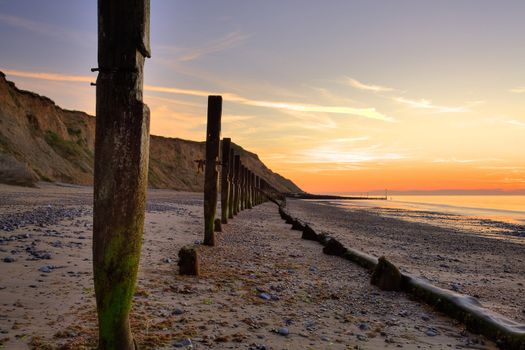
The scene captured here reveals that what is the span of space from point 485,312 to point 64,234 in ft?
28.3

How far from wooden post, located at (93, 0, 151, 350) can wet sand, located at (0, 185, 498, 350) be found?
95 centimetres

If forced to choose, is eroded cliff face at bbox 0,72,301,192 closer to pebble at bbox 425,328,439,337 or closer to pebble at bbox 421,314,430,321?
pebble at bbox 421,314,430,321

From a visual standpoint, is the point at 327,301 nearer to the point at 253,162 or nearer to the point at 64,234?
the point at 64,234

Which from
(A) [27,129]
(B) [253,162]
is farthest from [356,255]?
(B) [253,162]

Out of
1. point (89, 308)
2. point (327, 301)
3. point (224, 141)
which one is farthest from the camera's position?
point (224, 141)

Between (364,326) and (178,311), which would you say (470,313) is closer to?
(364,326)

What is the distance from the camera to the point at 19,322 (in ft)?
13.7

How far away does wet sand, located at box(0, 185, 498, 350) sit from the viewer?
13.7 ft

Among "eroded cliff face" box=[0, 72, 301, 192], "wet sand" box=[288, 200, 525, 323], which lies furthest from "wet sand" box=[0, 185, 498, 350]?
"eroded cliff face" box=[0, 72, 301, 192]

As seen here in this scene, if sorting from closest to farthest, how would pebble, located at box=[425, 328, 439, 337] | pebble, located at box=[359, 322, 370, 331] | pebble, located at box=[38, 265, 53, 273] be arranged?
pebble, located at box=[425, 328, 439, 337] < pebble, located at box=[359, 322, 370, 331] < pebble, located at box=[38, 265, 53, 273]

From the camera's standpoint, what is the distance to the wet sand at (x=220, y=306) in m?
4.16

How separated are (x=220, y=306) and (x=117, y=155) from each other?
9.59ft

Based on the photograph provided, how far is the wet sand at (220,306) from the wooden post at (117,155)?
0.95 metres

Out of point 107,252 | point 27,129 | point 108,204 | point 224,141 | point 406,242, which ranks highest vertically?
point 27,129
